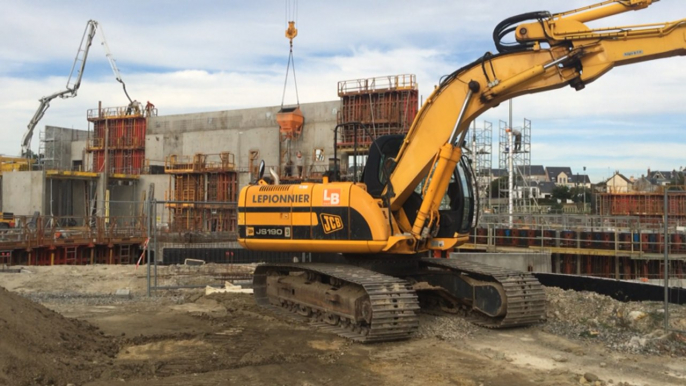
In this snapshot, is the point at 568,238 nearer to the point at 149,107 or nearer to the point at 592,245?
the point at 592,245

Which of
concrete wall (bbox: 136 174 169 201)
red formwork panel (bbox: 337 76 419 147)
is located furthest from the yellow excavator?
concrete wall (bbox: 136 174 169 201)

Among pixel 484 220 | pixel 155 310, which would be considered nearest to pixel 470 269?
pixel 155 310

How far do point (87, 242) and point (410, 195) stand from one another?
74.6ft

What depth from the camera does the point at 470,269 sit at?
988 centimetres

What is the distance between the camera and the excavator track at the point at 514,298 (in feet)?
29.9

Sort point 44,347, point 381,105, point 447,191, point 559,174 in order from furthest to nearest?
point 559,174 → point 381,105 → point 447,191 → point 44,347

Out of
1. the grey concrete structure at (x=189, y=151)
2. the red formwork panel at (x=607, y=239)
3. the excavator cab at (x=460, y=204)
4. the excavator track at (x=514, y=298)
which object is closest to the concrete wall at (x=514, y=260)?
the red formwork panel at (x=607, y=239)

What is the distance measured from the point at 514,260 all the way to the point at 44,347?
53.1 feet

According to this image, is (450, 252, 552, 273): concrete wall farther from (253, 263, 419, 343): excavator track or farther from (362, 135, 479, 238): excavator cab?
(253, 263, 419, 343): excavator track

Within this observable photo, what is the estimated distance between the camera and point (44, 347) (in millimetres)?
7094

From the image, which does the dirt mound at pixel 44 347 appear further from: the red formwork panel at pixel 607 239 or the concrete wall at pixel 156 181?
the concrete wall at pixel 156 181

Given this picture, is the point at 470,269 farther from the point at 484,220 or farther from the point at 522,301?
the point at 484,220

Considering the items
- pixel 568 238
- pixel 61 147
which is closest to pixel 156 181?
pixel 61 147

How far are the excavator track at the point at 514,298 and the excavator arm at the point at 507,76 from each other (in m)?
0.82
